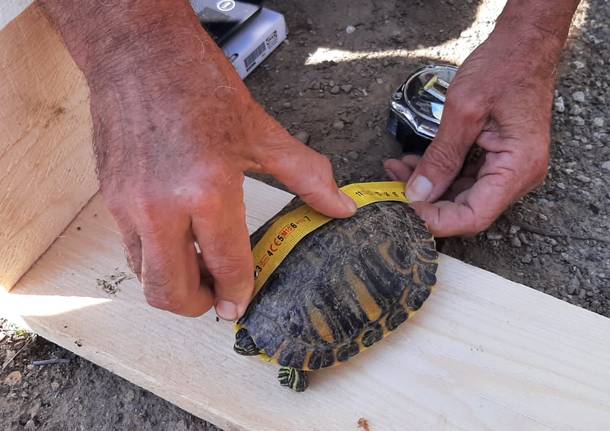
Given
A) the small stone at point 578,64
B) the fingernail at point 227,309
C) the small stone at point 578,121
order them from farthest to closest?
the small stone at point 578,64 < the small stone at point 578,121 < the fingernail at point 227,309

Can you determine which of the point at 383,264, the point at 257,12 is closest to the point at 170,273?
the point at 383,264

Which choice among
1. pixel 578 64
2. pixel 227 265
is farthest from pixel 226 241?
pixel 578 64

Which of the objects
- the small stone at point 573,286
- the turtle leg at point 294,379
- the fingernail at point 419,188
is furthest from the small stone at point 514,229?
the turtle leg at point 294,379

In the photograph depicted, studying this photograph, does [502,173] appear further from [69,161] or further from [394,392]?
[69,161]

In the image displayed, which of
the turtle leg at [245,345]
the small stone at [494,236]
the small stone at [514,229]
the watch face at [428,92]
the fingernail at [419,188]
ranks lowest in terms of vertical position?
the small stone at [514,229]

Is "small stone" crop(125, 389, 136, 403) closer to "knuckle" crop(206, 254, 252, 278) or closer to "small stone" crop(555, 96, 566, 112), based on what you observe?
"knuckle" crop(206, 254, 252, 278)

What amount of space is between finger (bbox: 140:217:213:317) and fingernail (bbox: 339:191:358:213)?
1.27ft

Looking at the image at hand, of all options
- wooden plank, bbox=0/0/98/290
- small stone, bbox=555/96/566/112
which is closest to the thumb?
small stone, bbox=555/96/566/112

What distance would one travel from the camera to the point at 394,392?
1.36 metres

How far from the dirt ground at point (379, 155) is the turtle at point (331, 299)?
0.46m

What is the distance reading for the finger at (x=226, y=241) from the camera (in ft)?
3.46

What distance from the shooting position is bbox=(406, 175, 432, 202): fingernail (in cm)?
167

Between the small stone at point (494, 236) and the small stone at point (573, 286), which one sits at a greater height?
the small stone at point (494, 236)

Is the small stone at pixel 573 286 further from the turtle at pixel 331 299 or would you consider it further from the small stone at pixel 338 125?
the small stone at pixel 338 125
